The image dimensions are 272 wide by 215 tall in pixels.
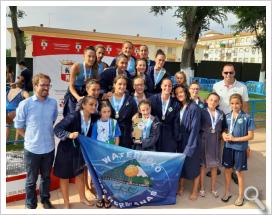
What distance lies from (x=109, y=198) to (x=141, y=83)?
1.76m

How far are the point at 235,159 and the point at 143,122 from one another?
5.04ft

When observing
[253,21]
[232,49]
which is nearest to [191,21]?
[253,21]

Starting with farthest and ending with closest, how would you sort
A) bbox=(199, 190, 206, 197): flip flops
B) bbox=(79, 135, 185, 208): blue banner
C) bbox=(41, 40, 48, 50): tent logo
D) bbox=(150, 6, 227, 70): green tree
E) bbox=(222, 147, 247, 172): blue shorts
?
bbox=(150, 6, 227, 70): green tree → bbox=(41, 40, 48, 50): tent logo → bbox=(199, 190, 206, 197): flip flops → bbox=(222, 147, 247, 172): blue shorts → bbox=(79, 135, 185, 208): blue banner

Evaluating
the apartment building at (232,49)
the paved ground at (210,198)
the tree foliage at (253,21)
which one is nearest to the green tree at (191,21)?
the tree foliage at (253,21)

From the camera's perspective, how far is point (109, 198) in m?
4.50

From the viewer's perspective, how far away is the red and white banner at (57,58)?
17.5ft

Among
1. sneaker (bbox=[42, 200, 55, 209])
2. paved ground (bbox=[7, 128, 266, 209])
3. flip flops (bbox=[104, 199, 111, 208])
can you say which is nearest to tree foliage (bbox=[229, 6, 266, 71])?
paved ground (bbox=[7, 128, 266, 209])

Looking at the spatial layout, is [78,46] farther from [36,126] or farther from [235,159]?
[235,159]

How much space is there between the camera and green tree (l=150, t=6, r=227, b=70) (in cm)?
1969

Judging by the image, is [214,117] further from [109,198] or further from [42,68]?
[42,68]

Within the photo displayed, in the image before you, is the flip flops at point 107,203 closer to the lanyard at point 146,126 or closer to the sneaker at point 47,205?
the sneaker at point 47,205

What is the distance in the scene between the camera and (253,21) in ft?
80.8

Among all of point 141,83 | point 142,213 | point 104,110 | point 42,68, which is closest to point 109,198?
point 142,213

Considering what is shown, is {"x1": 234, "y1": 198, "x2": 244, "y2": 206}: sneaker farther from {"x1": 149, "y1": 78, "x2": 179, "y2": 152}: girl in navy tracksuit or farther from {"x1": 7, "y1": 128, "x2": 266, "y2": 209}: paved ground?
{"x1": 149, "y1": 78, "x2": 179, "y2": 152}: girl in navy tracksuit
